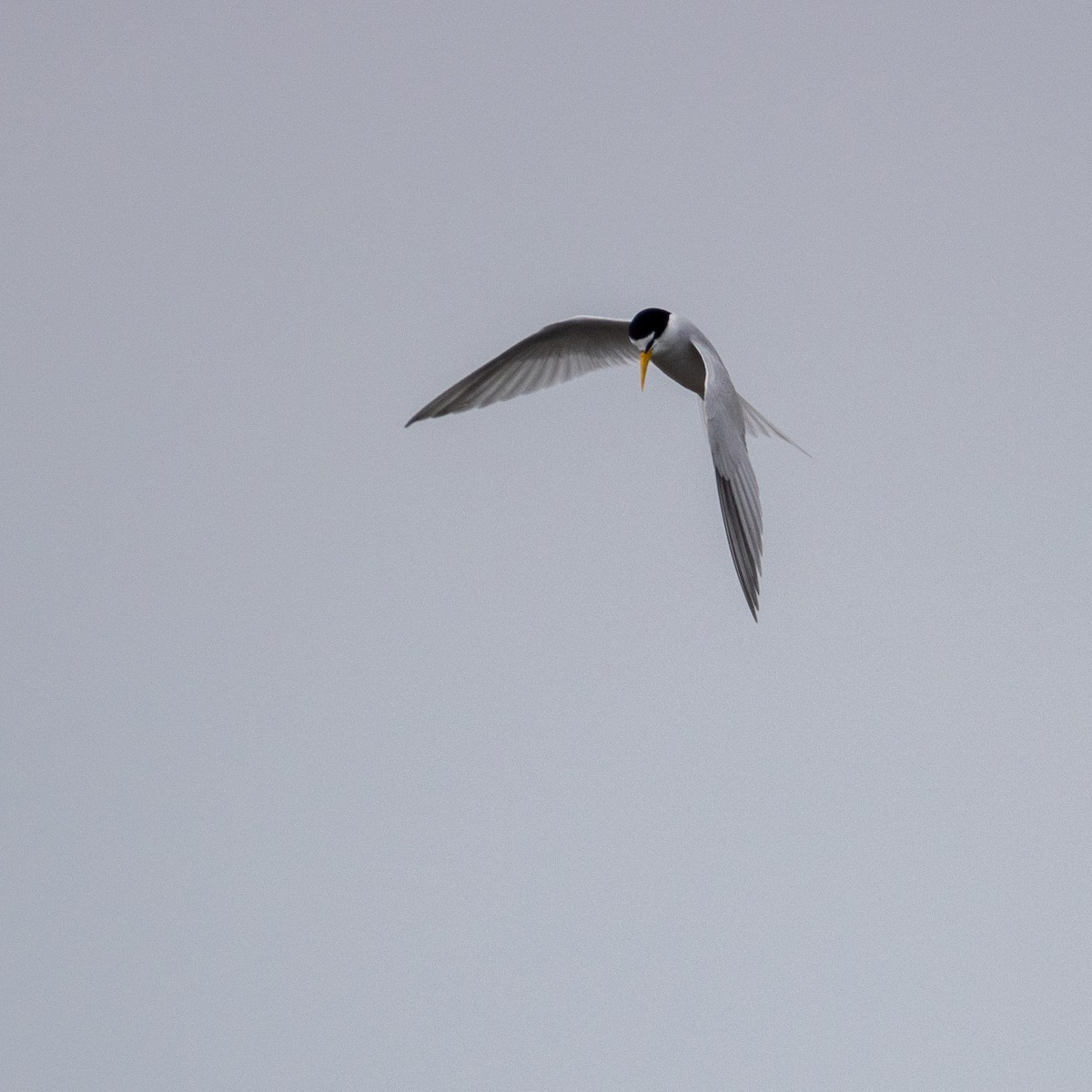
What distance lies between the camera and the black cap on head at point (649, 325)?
2.54 m

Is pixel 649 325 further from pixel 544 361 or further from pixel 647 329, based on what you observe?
pixel 544 361

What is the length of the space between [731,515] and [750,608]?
22cm

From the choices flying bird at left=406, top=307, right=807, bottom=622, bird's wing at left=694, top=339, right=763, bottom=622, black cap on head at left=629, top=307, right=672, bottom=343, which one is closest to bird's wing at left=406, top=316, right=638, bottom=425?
flying bird at left=406, top=307, right=807, bottom=622

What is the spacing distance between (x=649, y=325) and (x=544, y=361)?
58 centimetres

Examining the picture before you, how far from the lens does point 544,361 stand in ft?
10.2

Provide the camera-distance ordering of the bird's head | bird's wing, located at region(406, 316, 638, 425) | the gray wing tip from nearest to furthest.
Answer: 1. the gray wing tip
2. the bird's head
3. bird's wing, located at region(406, 316, 638, 425)

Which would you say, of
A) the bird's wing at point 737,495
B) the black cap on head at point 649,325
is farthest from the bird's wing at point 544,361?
the bird's wing at point 737,495

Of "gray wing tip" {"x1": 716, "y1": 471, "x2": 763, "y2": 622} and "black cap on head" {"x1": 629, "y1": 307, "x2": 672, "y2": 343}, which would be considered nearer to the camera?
"gray wing tip" {"x1": 716, "y1": 471, "x2": 763, "y2": 622}

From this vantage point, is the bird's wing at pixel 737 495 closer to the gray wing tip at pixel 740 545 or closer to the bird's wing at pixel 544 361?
the gray wing tip at pixel 740 545

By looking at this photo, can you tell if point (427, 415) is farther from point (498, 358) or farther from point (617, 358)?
point (617, 358)

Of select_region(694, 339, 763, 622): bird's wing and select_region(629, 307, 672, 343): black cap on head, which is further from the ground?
select_region(629, 307, 672, 343): black cap on head

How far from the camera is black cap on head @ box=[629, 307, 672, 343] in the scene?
2.54 metres

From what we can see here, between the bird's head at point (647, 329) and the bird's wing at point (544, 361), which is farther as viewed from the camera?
the bird's wing at point (544, 361)

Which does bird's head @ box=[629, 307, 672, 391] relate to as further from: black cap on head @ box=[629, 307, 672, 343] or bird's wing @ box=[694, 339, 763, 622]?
bird's wing @ box=[694, 339, 763, 622]
